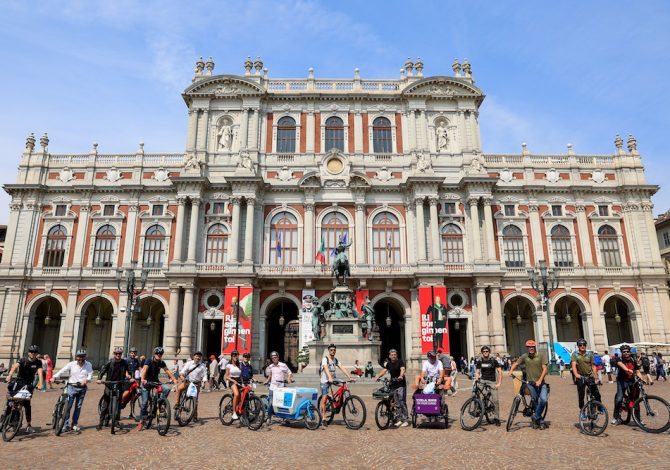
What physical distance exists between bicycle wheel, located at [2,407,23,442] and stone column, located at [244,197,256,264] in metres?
25.3

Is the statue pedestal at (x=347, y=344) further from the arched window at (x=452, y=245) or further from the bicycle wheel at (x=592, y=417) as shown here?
the bicycle wheel at (x=592, y=417)

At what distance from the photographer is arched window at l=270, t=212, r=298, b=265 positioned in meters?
37.2

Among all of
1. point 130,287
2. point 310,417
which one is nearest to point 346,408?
point 310,417

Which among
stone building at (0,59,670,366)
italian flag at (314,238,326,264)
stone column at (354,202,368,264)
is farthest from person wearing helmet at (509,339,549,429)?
stone column at (354,202,368,264)

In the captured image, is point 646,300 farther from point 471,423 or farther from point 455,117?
point 471,423

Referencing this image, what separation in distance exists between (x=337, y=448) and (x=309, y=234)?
2853 centimetres

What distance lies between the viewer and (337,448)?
355 inches

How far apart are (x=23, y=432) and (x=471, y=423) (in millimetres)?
9859

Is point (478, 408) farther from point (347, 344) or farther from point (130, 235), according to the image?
point (130, 235)

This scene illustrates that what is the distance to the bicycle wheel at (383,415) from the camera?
1082cm

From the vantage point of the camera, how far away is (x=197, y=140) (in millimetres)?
39375

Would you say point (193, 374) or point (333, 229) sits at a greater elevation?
point (333, 229)

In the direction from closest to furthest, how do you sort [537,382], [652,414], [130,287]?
[652,414], [537,382], [130,287]

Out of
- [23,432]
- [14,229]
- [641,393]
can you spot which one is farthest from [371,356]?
[14,229]
